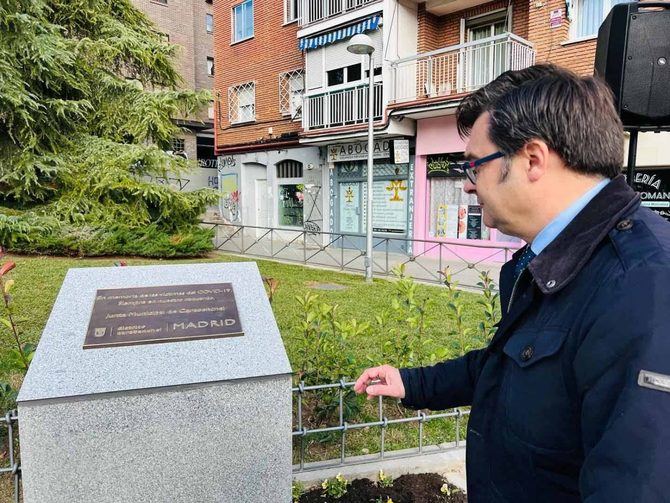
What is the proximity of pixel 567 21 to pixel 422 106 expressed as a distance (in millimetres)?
3701

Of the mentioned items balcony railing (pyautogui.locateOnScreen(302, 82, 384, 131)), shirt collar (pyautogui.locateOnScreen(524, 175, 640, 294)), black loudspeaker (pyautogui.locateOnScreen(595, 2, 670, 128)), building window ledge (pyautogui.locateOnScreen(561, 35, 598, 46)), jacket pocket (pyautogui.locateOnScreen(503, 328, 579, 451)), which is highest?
building window ledge (pyautogui.locateOnScreen(561, 35, 598, 46))

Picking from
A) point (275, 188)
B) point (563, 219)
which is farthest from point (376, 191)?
point (563, 219)

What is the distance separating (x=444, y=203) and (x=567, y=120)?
43.3 ft

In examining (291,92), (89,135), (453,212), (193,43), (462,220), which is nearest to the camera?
(89,135)

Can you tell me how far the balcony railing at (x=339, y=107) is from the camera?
1460cm

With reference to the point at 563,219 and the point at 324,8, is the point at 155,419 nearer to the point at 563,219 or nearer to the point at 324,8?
the point at 563,219

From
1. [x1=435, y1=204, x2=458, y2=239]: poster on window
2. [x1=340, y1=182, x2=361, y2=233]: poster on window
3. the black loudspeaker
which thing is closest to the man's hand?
the black loudspeaker

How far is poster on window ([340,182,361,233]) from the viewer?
1633cm

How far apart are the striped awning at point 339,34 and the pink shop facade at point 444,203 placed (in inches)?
126

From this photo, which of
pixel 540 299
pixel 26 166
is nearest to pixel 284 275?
pixel 26 166

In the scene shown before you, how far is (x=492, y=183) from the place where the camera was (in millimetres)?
1299

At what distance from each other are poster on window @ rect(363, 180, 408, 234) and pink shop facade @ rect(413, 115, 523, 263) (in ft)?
1.82

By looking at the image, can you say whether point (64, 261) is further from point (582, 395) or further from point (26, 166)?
point (582, 395)

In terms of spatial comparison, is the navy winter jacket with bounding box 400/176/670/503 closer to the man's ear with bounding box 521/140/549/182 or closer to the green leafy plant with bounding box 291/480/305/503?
the man's ear with bounding box 521/140/549/182
